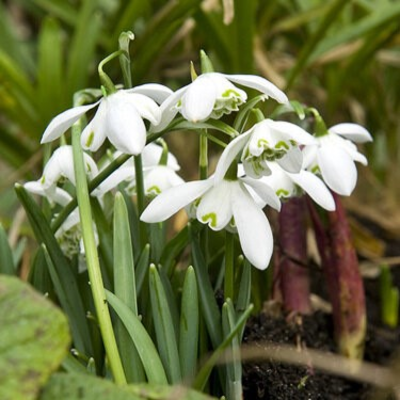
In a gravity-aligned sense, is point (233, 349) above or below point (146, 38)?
below

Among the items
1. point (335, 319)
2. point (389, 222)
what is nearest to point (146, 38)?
point (389, 222)

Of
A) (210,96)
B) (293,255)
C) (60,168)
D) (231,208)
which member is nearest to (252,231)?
(231,208)

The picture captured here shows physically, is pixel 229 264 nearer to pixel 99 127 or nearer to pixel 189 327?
pixel 189 327

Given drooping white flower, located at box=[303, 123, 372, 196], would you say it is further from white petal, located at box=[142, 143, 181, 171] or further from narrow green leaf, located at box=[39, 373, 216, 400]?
narrow green leaf, located at box=[39, 373, 216, 400]

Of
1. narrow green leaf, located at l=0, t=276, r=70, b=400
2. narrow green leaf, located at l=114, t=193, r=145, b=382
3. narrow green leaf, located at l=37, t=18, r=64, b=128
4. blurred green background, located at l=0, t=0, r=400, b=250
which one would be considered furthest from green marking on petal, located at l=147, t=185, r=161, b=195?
narrow green leaf, located at l=37, t=18, r=64, b=128

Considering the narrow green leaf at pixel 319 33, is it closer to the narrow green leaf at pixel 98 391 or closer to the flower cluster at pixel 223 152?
the flower cluster at pixel 223 152

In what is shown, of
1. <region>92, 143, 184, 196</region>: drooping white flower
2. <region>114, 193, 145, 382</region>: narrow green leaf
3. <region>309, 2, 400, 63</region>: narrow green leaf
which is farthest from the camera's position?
<region>309, 2, 400, 63</region>: narrow green leaf

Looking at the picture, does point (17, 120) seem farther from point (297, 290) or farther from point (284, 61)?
point (297, 290)
